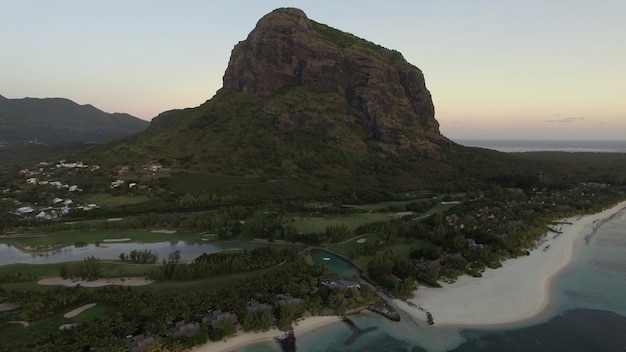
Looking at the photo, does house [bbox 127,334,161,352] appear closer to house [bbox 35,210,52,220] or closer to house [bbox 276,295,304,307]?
house [bbox 276,295,304,307]

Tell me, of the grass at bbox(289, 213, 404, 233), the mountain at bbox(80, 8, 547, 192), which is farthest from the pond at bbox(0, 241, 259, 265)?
the mountain at bbox(80, 8, 547, 192)

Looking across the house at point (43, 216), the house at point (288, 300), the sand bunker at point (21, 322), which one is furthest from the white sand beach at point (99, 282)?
the house at point (43, 216)

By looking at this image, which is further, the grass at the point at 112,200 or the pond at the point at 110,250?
the grass at the point at 112,200

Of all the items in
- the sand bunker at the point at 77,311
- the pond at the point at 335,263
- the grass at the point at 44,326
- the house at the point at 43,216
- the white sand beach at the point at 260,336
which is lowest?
the white sand beach at the point at 260,336

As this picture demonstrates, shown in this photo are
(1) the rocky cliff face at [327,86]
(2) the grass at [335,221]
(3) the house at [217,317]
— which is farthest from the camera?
(1) the rocky cliff face at [327,86]

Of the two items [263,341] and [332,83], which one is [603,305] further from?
[332,83]

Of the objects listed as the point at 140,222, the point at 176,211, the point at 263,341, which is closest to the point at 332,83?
the point at 176,211

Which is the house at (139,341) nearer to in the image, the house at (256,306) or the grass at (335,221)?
the house at (256,306)
